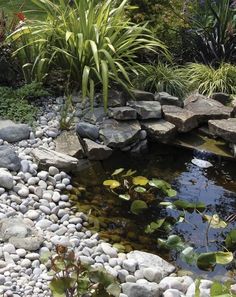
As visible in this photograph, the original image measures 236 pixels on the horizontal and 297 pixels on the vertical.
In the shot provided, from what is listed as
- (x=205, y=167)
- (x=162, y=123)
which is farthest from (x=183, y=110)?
(x=205, y=167)

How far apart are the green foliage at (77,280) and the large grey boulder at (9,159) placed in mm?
1582

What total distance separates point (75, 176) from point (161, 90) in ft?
5.07

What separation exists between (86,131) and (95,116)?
266 mm

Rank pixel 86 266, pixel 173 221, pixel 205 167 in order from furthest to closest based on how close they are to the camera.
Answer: pixel 205 167 → pixel 173 221 → pixel 86 266

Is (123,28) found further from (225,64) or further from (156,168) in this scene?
(156,168)

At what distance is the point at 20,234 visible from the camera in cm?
344

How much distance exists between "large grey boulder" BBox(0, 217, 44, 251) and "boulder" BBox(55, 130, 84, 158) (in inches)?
48.4

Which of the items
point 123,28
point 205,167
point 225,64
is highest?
point 123,28

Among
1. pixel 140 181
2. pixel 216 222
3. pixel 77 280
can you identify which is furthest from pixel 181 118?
pixel 77 280

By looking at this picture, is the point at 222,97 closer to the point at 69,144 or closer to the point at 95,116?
the point at 95,116

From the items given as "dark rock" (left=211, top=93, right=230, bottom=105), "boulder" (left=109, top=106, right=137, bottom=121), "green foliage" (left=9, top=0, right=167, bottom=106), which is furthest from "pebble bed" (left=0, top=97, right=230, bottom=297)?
"dark rock" (left=211, top=93, right=230, bottom=105)

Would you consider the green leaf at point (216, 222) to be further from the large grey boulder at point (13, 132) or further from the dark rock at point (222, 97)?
the dark rock at point (222, 97)

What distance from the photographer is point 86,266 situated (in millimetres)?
2801

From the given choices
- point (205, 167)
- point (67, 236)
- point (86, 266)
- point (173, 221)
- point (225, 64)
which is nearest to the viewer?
point (86, 266)
